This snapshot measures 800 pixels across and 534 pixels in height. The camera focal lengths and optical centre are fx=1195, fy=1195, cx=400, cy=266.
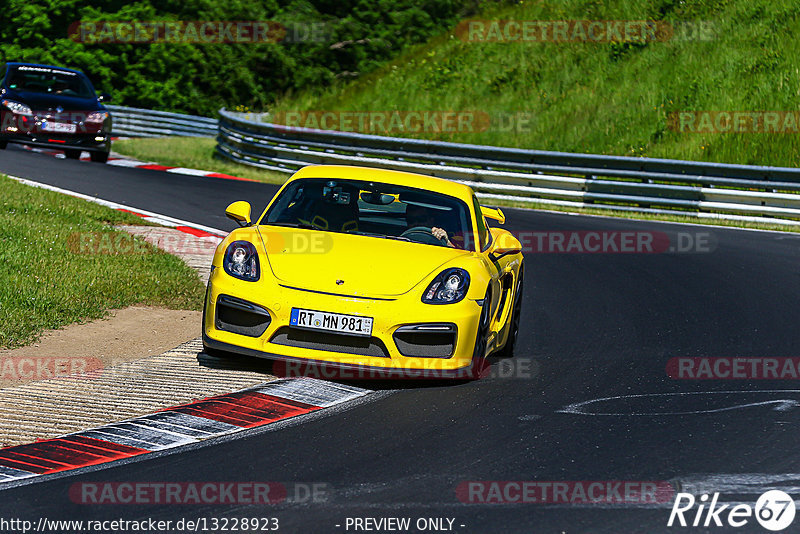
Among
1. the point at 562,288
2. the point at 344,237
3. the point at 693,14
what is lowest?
the point at 562,288

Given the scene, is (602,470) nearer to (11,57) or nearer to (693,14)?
(693,14)

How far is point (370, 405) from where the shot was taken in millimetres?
7051

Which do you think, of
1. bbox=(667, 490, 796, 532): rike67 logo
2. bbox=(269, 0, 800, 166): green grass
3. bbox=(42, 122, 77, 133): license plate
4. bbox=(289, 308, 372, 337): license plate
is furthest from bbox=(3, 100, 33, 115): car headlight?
bbox=(667, 490, 796, 532): rike67 logo

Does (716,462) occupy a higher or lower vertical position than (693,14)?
lower

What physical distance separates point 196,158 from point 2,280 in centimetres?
1644

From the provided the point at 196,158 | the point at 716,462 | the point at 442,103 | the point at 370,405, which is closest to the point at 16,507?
the point at 370,405

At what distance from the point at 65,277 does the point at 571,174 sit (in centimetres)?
1209

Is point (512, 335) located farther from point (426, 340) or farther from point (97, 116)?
point (97, 116)

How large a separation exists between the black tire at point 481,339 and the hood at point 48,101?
15.8 m

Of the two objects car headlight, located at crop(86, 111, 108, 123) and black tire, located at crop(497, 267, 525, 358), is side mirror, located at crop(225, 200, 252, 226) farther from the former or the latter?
car headlight, located at crop(86, 111, 108, 123)

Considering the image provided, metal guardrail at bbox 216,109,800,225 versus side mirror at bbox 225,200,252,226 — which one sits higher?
side mirror at bbox 225,200,252,226

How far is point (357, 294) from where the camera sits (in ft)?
24.3

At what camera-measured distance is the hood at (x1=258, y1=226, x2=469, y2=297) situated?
7465 mm

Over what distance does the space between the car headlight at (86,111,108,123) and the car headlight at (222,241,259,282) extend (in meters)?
15.3
